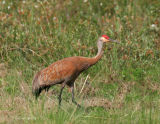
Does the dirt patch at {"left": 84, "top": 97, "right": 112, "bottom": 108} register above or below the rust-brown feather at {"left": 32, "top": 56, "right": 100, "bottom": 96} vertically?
below

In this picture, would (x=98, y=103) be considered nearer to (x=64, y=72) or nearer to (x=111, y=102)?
(x=111, y=102)

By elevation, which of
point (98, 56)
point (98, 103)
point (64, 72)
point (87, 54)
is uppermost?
point (98, 56)

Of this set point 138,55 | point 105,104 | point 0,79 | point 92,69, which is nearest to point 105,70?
point 92,69

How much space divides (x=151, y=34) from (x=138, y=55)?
80 cm

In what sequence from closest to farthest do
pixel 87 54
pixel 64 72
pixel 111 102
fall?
1. pixel 111 102
2. pixel 64 72
3. pixel 87 54

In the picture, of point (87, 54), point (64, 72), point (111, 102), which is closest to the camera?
point (111, 102)

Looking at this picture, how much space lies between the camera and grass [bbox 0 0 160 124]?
247 inches

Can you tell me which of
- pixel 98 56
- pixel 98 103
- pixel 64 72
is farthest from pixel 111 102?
pixel 64 72

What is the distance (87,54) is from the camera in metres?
7.65

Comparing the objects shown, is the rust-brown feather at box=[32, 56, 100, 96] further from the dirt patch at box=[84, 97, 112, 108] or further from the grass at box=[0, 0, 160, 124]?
the dirt patch at box=[84, 97, 112, 108]

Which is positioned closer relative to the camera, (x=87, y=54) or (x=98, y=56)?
(x=98, y=56)

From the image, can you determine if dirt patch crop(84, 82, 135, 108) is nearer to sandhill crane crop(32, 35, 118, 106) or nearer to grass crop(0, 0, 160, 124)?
grass crop(0, 0, 160, 124)

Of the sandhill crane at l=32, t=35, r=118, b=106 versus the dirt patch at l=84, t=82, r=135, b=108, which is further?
the sandhill crane at l=32, t=35, r=118, b=106

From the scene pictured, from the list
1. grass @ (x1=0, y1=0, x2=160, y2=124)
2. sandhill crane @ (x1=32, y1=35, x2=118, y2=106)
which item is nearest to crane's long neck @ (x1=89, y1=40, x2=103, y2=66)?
sandhill crane @ (x1=32, y1=35, x2=118, y2=106)
